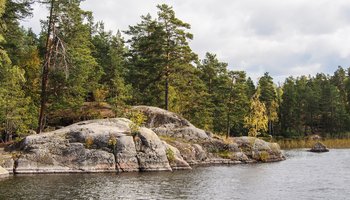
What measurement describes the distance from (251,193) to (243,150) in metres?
29.0

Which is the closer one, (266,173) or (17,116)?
(266,173)

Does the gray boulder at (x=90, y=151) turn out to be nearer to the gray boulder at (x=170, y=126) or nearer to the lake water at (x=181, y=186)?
the lake water at (x=181, y=186)

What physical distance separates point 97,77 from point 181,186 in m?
32.8

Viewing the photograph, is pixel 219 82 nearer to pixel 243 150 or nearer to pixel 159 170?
pixel 243 150

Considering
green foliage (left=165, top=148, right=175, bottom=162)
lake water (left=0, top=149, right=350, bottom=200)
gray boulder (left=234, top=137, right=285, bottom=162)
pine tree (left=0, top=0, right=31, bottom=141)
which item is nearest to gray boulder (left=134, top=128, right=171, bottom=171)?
green foliage (left=165, top=148, right=175, bottom=162)

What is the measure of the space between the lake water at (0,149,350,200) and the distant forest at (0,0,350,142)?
8.98 metres

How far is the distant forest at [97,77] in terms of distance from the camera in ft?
149

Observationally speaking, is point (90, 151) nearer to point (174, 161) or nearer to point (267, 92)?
point (174, 161)

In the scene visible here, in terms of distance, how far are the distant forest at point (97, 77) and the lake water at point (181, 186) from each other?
8979mm

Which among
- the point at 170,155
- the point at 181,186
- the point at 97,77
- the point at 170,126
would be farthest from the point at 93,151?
the point at 97,77

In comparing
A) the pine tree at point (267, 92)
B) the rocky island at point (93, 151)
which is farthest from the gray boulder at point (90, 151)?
the pine tree at point (267, 92)

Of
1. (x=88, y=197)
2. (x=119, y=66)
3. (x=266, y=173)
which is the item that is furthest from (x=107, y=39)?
(x=88, y=197)

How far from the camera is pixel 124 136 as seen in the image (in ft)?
129

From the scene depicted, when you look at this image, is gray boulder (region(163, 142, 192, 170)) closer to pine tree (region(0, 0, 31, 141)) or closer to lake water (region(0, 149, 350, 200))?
lake water (region(0, 149, 350, 200))
